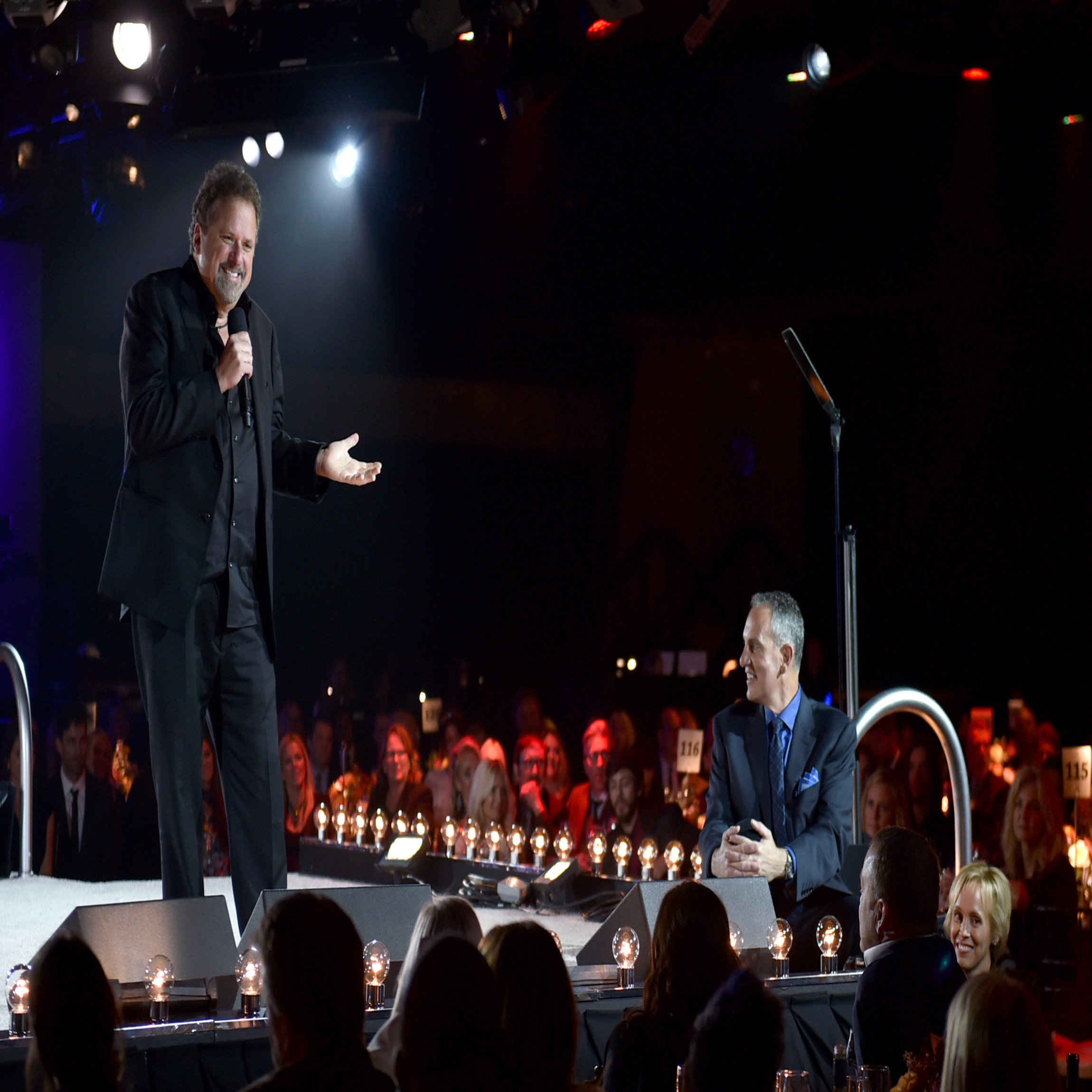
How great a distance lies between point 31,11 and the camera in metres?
5.14

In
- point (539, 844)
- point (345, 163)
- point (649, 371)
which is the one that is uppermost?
point (345, 163)

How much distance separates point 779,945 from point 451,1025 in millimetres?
1833

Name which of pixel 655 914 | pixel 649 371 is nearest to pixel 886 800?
pixel 655 914

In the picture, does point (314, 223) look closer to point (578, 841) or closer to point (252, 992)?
point (578, 841)

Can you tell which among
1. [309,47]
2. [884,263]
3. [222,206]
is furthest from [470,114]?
[222,206]

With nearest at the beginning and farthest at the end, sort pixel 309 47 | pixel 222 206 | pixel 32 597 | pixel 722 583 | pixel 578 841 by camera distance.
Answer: pixel 222 206 → pixel 309 47 → pixel 578 841 → pixel 32 597 → pixel 722 583

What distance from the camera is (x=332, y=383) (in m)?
10.6

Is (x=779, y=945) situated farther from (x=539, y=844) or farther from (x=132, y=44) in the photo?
(x=132, y=44)

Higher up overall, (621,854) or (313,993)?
(313,993)

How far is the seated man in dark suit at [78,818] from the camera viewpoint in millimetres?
5508

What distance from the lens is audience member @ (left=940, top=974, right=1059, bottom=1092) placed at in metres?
1.71

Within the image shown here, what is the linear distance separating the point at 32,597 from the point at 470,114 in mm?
4147

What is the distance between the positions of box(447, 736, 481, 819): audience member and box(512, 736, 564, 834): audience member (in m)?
0.28

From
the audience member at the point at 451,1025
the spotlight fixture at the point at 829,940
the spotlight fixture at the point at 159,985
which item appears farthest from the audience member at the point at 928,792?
the audience member at the point at 451,1025
